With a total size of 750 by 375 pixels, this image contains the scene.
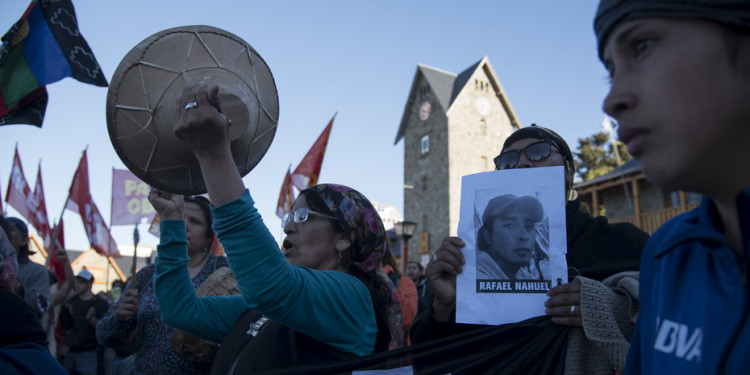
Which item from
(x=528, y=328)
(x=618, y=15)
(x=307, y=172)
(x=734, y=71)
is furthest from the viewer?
(x=307, y=172)

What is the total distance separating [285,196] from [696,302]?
9.58 m

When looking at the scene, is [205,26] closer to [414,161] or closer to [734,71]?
[734,71]

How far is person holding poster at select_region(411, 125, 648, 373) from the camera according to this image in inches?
65.0

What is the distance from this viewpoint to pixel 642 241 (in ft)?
6.66

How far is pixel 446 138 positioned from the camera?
35.9 metres

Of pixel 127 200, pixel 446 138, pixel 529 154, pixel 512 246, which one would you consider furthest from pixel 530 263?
pixel 446 138

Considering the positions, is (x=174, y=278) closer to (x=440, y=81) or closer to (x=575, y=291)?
(x=575, y=291)

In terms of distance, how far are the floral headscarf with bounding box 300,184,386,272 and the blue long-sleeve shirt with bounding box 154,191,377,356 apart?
25cm

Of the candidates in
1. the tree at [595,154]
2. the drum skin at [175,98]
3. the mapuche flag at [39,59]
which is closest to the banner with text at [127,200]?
the mapuche flag at [39,59]

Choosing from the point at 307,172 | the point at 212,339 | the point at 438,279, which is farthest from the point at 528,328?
the point at 307,172

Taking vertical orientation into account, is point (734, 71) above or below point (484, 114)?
below

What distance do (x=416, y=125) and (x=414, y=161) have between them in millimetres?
2940

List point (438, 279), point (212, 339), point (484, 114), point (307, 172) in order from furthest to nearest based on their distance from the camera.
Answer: point (484, 114)
point (307, 172)
point (212, 339)
point (438, 279)

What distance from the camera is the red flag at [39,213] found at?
9.52 meters
